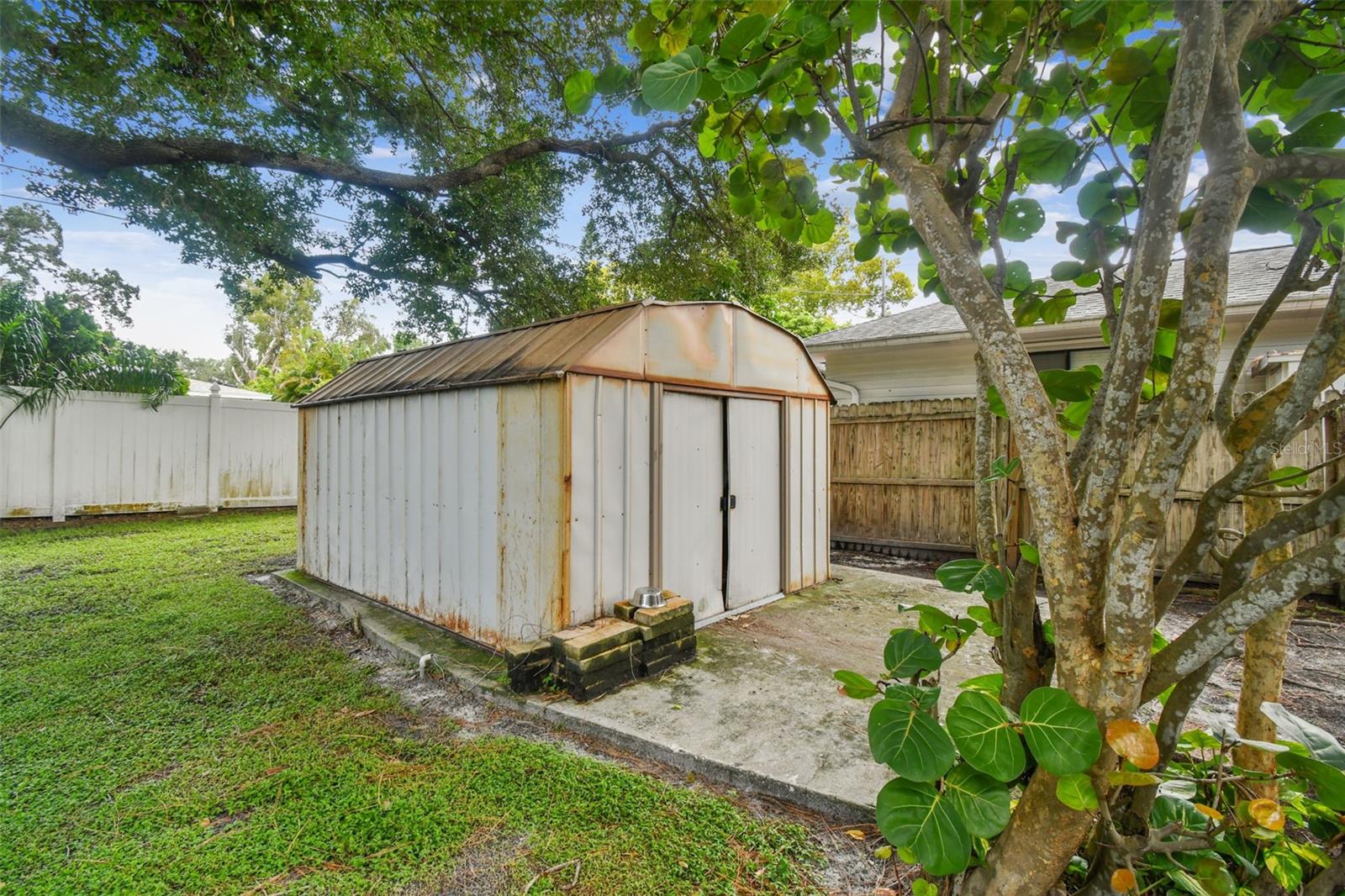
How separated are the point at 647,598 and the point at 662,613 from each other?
15 cm

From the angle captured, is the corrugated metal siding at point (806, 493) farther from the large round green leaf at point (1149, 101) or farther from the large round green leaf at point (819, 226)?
the large round green leaf at point (1149, 101)

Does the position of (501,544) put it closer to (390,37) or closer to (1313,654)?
(1313,654)

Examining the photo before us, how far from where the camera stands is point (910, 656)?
4.51 feet

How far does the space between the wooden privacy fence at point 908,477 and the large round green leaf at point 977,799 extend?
520 centimetres

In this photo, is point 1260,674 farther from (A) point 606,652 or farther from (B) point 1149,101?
(A) point 606,652

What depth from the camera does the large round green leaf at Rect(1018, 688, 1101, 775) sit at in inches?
41.3

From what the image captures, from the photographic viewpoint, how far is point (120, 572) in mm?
6109

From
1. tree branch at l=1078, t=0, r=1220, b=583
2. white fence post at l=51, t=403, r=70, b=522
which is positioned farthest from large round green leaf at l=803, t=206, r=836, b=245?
white fence post at l=51, t=403, r=70, b=522

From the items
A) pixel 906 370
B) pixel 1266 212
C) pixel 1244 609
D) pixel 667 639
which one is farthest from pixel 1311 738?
pixel 906 370

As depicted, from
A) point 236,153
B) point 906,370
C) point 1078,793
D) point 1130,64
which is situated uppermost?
point 236,153

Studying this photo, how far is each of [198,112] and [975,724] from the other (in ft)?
29.7

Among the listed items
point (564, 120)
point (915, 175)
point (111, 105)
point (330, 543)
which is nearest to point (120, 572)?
point (330, 543)

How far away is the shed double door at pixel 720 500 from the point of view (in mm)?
4250

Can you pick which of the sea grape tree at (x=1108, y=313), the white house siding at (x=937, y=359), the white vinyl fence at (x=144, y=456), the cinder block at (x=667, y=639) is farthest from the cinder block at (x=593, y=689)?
the white vinyl fence at (x=144, y=456)
